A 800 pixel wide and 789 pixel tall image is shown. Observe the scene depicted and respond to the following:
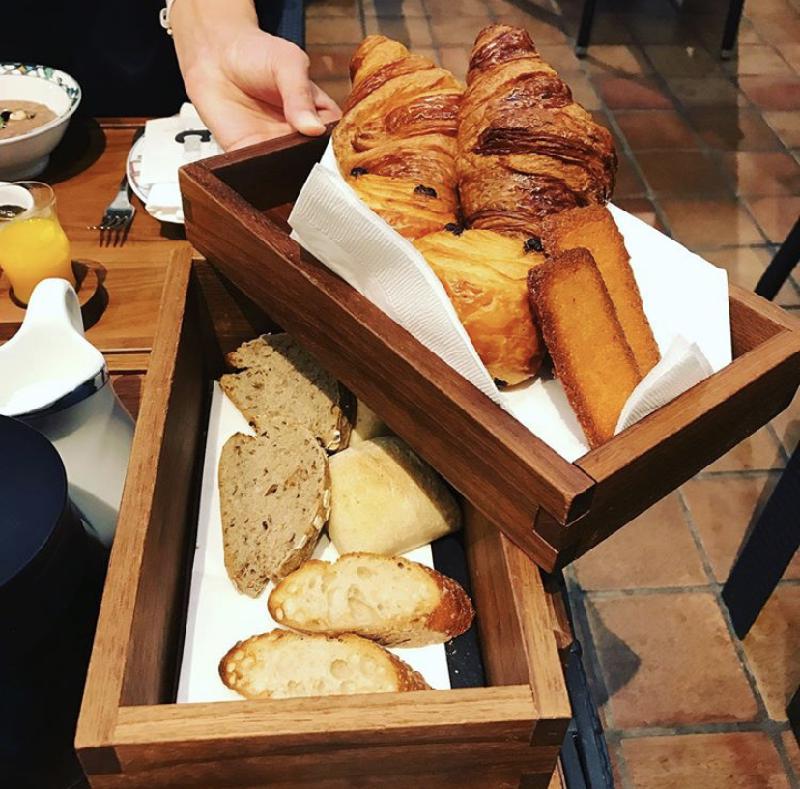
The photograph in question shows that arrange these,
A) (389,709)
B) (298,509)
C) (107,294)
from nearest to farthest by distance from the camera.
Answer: (389,709)
(298,509)
(107,294)

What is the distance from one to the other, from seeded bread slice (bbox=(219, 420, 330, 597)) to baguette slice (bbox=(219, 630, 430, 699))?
8cm

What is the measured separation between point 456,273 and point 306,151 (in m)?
0.34

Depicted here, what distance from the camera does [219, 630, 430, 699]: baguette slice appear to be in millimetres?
641

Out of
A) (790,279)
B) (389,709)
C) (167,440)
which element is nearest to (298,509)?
(167,440)

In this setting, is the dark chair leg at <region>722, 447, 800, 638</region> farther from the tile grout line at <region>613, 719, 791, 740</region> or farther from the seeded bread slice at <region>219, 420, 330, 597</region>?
the seeded bread slice at <region>219, 420, 330, 597</region>

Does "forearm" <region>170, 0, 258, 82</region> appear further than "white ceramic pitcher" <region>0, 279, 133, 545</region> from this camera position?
Yes

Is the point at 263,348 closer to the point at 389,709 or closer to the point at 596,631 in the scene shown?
the point at 389,709

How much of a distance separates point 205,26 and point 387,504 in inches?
37.9

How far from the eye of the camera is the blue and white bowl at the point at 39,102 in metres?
1.20

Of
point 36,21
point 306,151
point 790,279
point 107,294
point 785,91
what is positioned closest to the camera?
point 306,151

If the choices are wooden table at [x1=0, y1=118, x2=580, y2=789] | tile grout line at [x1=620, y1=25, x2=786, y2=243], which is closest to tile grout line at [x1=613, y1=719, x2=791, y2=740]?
wooden table at [x1=0, y1=118, x2=580, y2=789]

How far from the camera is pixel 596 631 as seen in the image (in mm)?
1556

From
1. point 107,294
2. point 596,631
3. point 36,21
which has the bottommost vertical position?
point 596,631

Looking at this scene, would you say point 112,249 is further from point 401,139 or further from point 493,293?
point 493,293
